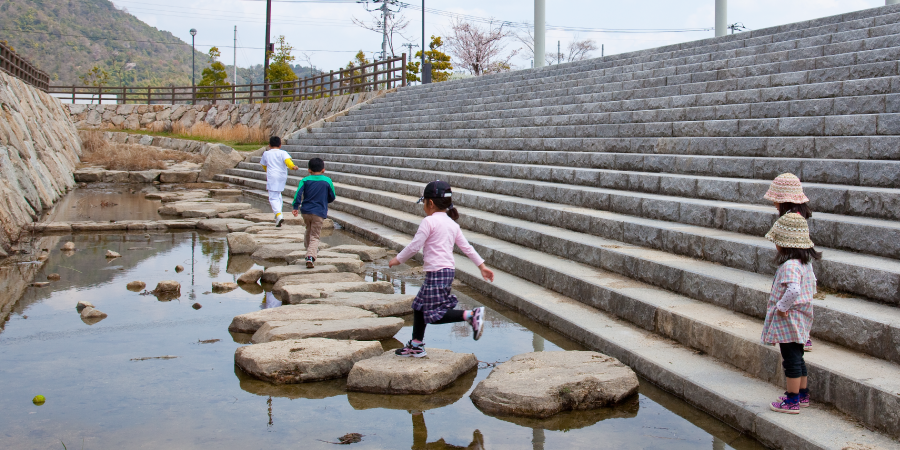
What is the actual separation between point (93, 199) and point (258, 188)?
4.16m

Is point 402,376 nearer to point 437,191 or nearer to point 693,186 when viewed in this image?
point 437,191

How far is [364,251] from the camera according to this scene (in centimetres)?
810

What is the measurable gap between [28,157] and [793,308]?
1356 centimetres

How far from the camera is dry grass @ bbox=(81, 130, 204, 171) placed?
19.5 metres

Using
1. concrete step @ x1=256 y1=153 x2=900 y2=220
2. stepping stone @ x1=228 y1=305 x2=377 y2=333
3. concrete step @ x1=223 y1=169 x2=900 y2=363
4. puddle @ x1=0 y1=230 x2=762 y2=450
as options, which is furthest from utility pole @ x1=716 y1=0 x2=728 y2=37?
stepping stone @ x1=228 y1=305 x2=377 y2=333

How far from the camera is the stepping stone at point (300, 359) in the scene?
13.2ft

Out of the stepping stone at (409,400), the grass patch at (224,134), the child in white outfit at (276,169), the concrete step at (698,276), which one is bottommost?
the stepping stone at (409,400)

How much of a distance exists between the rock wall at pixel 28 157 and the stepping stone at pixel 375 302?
4753 millimetres

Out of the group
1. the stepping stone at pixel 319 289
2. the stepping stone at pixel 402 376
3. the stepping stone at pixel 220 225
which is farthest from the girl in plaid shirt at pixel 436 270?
the stepping stone at pixel 220 225

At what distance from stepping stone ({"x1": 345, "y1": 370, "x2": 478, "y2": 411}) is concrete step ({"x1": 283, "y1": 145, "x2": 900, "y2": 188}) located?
12.6 ft

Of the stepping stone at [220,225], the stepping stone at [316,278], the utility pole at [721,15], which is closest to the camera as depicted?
the stepping stone at [316,278]

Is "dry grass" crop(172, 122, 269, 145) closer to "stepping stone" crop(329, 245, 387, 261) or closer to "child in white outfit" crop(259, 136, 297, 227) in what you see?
"child in white outfit" crop(259, 136, 297, 227)

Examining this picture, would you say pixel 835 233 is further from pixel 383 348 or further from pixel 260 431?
pixel 260 431

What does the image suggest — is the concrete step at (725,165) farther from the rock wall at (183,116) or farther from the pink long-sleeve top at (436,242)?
the rock wall at (183,116)
